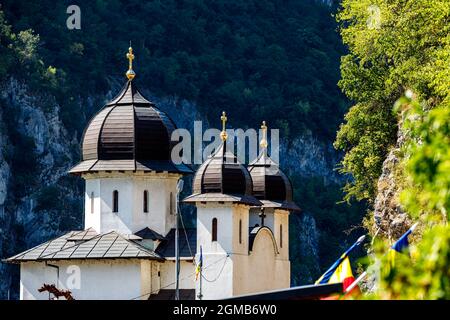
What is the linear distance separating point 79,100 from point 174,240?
3131 inches

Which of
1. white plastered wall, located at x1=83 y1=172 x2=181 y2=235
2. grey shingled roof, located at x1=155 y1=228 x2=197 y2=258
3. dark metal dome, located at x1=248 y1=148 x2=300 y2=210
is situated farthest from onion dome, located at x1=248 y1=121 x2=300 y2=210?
grey shingled roof, located at x1=155 y1=228 x2=197 y2=258

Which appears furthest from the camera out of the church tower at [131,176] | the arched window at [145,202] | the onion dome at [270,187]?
the onion dome at [270,187]

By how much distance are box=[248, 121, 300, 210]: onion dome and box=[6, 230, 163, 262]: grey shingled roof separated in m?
8.51

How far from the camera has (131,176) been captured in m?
62.4

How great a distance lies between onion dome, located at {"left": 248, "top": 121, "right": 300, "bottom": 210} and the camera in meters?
68.5

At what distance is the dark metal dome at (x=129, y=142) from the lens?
205ft

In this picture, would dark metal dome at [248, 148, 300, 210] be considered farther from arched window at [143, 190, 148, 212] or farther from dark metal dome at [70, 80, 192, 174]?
arched window at [143, 190, 148, 212]

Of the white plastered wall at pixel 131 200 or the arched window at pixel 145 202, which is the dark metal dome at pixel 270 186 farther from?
the arched window at pixel 145 202

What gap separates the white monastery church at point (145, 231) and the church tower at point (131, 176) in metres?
0.03

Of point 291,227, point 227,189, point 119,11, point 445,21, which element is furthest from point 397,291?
point 119,11

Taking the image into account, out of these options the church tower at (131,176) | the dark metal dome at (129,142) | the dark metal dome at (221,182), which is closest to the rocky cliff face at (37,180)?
the dark metal dome at (129,142)

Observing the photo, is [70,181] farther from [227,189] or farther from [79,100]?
[227,189]

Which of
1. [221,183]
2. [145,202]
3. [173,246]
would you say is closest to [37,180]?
[145,202]

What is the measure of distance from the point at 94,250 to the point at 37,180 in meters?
71.0
